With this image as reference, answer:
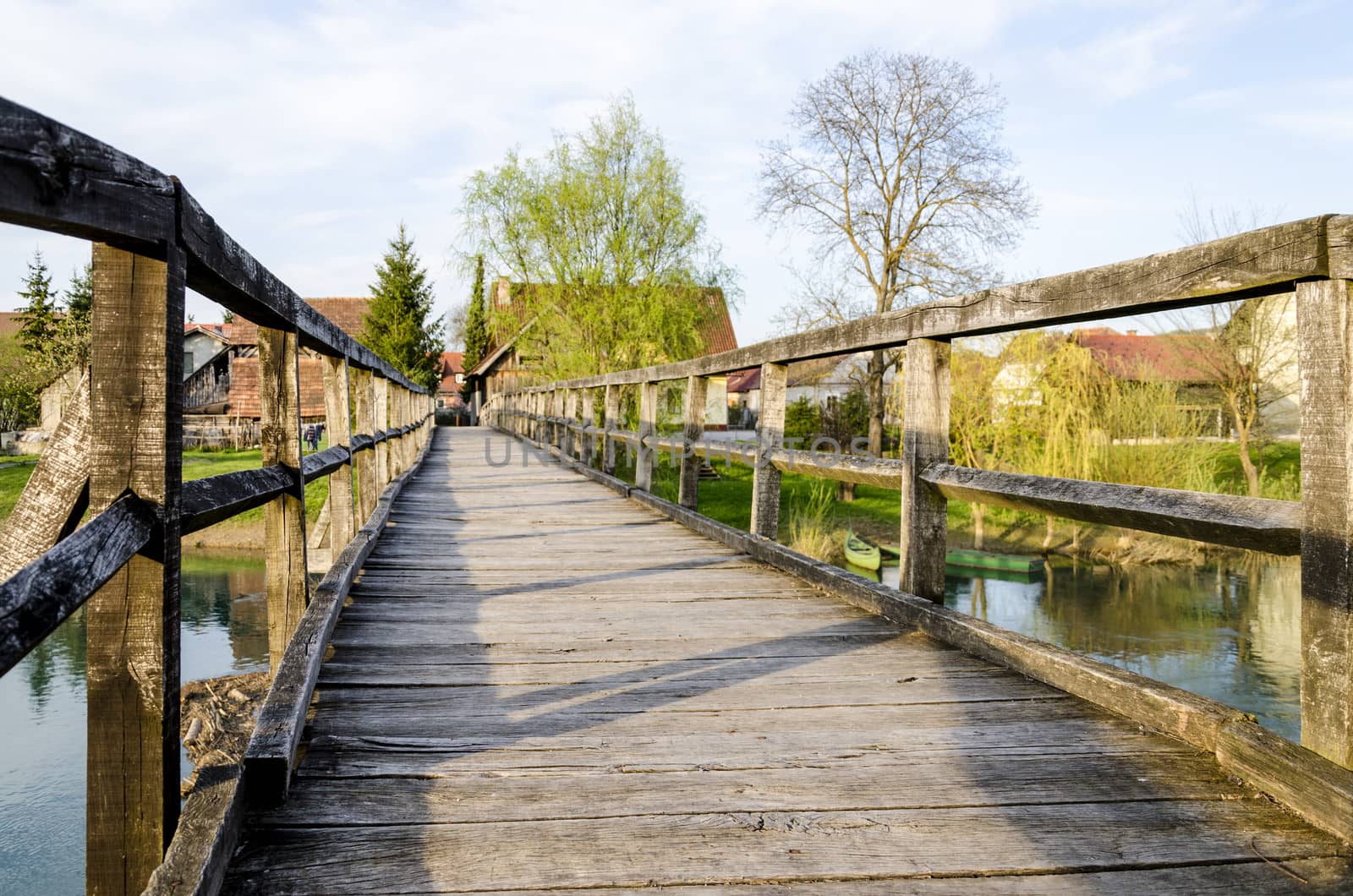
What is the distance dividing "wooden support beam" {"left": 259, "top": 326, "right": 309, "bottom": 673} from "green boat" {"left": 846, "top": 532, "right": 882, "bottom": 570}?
12.8 metres

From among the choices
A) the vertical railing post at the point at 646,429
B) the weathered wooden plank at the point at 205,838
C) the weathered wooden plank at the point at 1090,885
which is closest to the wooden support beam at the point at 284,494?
the weathered wooden plank at the point at 205,838

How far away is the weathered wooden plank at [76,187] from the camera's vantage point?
3.12 ft

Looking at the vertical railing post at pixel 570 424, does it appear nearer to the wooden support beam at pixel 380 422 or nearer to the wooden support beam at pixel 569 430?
the wooden support beam at pixel 569 430

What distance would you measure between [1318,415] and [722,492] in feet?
66.2

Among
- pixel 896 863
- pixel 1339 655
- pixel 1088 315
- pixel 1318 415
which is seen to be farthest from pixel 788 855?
pixel 1088 315

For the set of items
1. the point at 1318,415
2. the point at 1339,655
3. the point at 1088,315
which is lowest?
the point at 1339,655

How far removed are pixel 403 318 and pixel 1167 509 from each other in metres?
41.5

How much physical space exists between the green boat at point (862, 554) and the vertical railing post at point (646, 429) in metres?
8.12

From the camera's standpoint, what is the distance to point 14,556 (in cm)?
133

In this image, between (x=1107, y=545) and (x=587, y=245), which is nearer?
(x=1107, y=545)

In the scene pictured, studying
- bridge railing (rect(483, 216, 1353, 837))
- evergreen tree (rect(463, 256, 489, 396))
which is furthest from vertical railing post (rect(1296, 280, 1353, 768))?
evergreen tree (rect(463, 256, 489, 396))

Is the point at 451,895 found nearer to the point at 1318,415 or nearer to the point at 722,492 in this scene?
the point at 1318,415

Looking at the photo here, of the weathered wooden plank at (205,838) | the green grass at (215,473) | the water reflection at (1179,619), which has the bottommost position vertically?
the water reflection at (1179,619)

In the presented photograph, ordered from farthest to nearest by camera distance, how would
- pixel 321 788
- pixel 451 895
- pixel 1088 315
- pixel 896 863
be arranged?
pixel 1088 315
pixel 321 788
pixel 896 863
pixel 451 895
